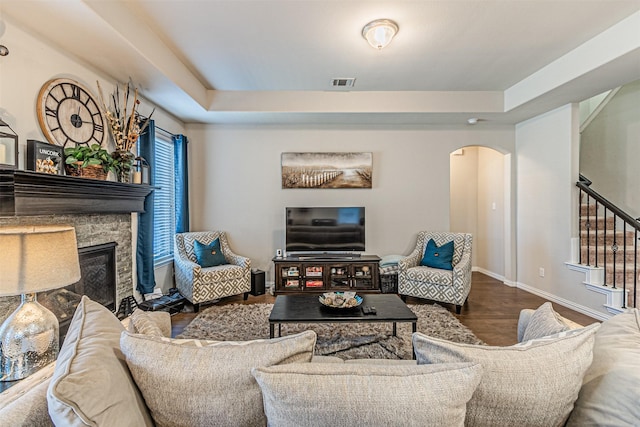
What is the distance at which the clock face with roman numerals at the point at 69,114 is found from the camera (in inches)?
90.3

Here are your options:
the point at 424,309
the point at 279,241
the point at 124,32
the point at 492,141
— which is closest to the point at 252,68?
the point at 124,32

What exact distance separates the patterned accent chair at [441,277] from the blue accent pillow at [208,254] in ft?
8.08

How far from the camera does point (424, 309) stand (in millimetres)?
3641

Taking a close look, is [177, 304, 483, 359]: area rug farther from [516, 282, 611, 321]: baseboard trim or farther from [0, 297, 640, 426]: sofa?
[0, 297, 640, 426]: sofa

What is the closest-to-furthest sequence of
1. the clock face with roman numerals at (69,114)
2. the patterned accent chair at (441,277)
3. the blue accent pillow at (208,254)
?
the clock face with roman numerals at (69,114), the patterned accent chair at (441,277), the blue accent pillow at (208,254)

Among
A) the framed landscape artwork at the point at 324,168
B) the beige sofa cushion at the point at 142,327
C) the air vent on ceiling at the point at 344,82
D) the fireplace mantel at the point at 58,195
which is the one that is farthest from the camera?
the framed landscape artwork at the point at 324,168

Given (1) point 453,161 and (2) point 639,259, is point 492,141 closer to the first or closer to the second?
(1) point 453,161

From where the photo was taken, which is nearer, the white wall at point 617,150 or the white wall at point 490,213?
the white wall at point 617,150

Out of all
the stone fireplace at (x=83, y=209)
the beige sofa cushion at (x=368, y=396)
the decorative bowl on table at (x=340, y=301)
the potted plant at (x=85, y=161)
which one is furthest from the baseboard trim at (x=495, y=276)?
the potted plant at (x=85, y=161)

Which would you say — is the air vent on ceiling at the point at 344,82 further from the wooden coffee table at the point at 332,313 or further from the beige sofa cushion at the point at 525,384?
the beige sofa cushion at the point at 525,384

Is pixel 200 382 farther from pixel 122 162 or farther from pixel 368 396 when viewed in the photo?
pixel 122 162

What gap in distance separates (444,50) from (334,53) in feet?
3.60

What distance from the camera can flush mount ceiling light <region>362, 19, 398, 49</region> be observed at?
8.29 feet

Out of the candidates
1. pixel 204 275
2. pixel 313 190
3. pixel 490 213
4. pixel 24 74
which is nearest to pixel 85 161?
pixel 24 74
